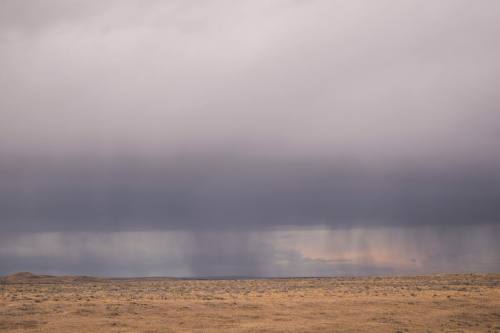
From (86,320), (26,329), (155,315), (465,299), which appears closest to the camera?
(26,329)

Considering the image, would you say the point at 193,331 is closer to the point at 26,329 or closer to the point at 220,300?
the point at 26,329

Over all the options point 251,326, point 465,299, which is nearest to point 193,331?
point 251,326

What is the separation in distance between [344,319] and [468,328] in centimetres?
1064

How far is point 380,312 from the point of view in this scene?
163 feet

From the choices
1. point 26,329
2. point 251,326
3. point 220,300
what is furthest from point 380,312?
point 26,329

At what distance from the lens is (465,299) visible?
58312 millimetres

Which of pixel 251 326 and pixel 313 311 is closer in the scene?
pixel 251 326

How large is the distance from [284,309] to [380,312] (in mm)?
9760

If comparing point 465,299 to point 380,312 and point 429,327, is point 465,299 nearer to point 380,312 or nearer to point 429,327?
point 380,312

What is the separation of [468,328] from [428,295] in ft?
73.4

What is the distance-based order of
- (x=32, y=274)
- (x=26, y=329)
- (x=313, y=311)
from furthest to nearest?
(x=32, y=274) → (x=313, y=311) → (x=26, y=329)

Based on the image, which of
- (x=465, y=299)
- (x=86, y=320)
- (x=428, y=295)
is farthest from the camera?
(x=428, y=295)

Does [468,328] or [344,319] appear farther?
[344,319]

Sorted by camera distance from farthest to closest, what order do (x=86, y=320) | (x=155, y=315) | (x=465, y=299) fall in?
1. (x=465, y=299)
2. (x=155, y=315)
3. (x=86, y=320)
